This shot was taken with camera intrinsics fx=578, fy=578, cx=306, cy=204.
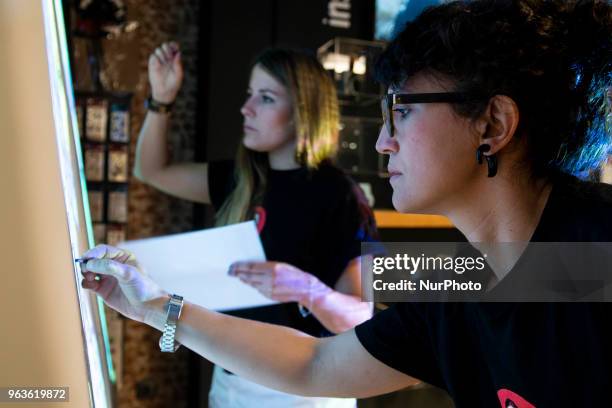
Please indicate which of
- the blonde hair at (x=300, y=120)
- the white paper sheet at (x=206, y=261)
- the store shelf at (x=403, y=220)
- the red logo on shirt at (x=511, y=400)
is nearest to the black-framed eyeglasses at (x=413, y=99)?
the red logo on shirt at (x=511, y=400)

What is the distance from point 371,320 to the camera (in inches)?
36.4

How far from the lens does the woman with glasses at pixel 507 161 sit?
0.66 m

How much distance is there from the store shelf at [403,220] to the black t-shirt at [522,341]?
184 cm

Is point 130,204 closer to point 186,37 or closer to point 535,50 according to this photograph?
point 186,37

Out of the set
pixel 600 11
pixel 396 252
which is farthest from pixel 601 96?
pixel 396 252

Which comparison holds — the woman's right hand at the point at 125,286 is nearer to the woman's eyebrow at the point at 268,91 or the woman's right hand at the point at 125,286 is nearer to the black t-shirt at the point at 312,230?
the black t-shirt at the point at 312,230

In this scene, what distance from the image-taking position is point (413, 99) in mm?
792

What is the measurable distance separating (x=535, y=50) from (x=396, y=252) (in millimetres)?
462

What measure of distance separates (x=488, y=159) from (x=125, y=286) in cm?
55

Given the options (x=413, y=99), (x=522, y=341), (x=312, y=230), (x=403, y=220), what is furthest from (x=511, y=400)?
(x=403, y=220)

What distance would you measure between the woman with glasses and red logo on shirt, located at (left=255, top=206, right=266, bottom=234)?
60cm

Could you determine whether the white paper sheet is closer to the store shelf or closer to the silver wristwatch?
the silver wristwatch

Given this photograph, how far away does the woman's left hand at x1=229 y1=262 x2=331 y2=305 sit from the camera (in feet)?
4.27

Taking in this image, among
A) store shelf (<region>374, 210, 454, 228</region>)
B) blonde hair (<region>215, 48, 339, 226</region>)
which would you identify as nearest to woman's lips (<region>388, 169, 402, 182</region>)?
blonde hair (<region>215, 48, 339, 226</region>)
